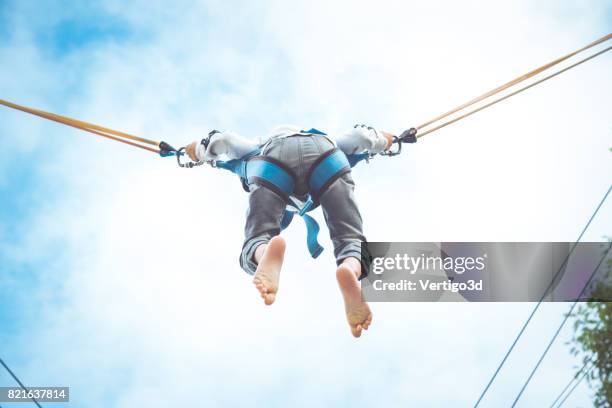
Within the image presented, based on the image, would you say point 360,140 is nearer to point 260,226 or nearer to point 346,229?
point 346,229

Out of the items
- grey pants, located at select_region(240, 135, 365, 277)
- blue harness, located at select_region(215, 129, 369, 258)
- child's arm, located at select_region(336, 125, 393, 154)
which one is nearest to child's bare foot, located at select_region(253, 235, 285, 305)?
grey pants, located at select_region(240, 135, 365, 277)

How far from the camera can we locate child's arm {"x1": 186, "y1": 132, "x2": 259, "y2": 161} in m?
4.00

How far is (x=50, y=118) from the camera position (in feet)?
15.0

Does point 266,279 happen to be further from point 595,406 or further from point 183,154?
point 595,406

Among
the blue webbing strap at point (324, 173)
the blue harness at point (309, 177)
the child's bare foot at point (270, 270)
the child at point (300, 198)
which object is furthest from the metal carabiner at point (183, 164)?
the child's bare foot at point (270, 270)

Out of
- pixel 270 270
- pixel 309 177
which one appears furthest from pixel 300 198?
pixel 270 270

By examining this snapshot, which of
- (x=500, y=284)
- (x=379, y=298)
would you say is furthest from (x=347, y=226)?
(x=500, y=284)

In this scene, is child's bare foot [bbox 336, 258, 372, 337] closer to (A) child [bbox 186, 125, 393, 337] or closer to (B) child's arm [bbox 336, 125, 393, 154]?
(A) child [bbox 186, 125, 393, 337]

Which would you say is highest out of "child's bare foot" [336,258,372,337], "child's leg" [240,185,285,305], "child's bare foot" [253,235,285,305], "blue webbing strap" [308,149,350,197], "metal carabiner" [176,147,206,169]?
"metal carabiner" [176,147,206,169]

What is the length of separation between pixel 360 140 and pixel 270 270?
109 cm

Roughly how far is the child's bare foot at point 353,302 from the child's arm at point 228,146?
97cm

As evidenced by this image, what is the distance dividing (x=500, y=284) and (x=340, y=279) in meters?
1.31

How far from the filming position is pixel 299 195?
393 centimetres

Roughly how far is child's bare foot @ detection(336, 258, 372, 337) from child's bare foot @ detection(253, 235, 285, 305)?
29 centimetres
